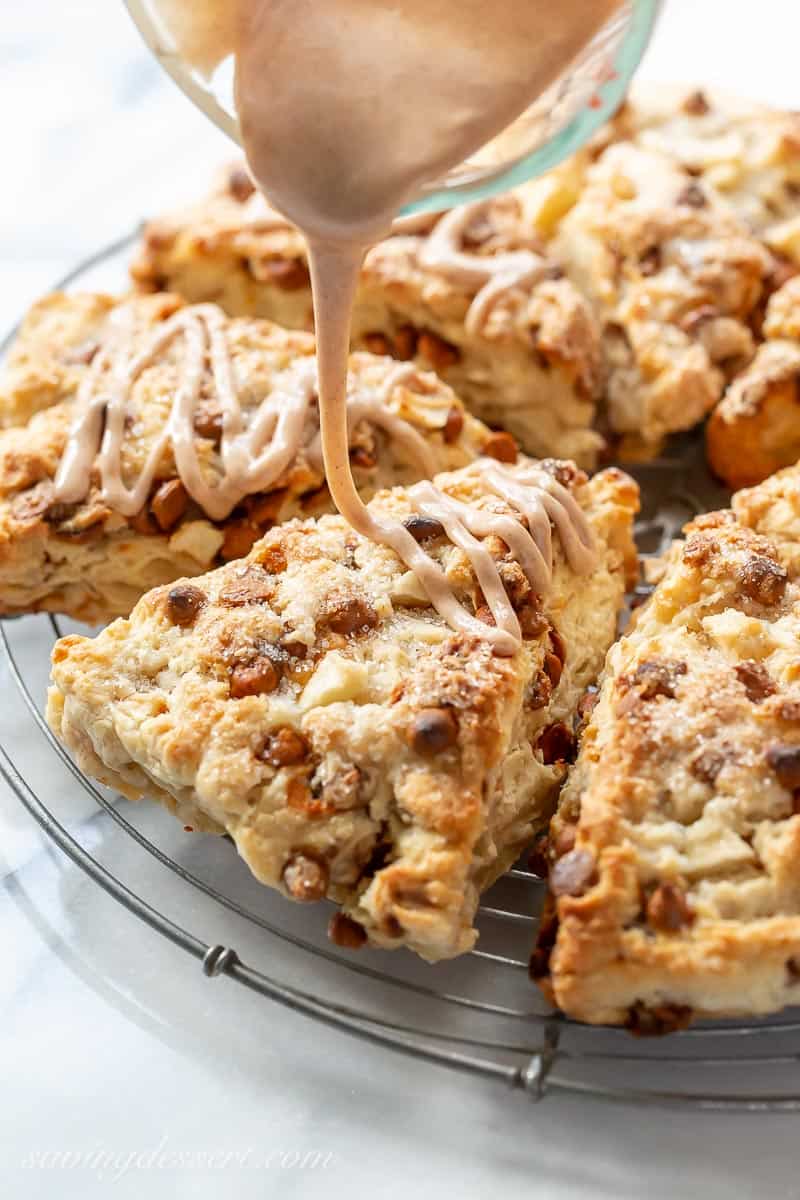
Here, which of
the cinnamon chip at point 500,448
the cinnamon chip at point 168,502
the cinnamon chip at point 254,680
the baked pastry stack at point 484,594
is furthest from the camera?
the cinnamon chip at point 500,448

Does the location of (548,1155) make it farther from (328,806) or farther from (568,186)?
(568,186)

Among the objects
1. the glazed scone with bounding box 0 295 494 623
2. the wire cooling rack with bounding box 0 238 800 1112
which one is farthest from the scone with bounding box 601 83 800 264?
the wire cooling rack with bounding box 0 238 800 1112

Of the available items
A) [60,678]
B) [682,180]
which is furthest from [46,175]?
[60,678]

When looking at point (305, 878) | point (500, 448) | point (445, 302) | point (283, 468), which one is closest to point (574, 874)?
point (305, 878)

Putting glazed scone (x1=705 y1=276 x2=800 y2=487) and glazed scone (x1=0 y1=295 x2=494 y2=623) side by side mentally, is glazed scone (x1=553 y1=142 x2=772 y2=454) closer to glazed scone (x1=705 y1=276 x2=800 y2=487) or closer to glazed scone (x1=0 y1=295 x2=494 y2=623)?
glazed scone (x1=705 y1=276 x2=800 y2=487)

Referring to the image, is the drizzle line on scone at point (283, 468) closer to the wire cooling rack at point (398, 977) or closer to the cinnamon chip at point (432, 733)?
the cinnamon chip at point (432, 733)

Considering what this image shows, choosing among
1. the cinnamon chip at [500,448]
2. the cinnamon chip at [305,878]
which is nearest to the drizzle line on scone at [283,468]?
the cinnamon chip at [500,448]

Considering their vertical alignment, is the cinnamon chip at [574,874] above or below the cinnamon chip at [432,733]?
below
